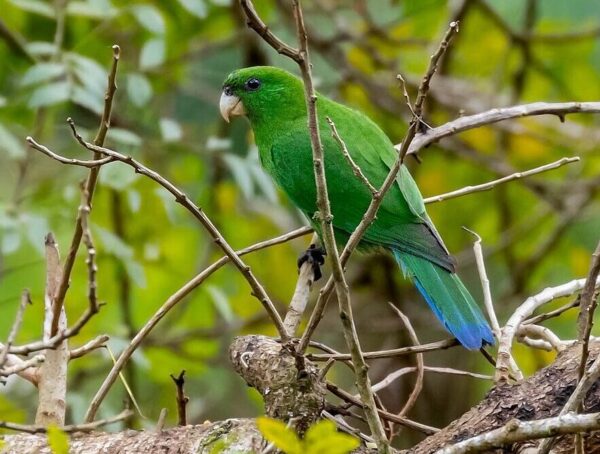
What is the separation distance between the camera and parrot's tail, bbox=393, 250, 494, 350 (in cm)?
282

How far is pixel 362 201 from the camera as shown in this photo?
11.4ft

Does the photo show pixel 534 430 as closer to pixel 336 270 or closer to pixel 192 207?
pixel 336 270

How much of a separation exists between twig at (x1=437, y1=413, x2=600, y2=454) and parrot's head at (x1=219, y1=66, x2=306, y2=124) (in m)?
2.41

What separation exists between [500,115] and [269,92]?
1.26m

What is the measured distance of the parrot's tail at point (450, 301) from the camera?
2818 millimetres

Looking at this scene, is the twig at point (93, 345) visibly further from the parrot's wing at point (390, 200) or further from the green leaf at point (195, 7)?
the green leaf at point (195, 7)

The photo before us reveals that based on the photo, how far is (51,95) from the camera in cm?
365

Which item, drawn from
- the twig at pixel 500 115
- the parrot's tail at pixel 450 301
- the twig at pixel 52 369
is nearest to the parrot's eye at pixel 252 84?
the parrot's tail at pixel 450 301

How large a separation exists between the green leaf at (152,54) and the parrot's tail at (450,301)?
1.33 m

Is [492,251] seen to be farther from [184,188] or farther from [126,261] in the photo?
[126,261]

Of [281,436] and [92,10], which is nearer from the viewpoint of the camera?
[281,436]

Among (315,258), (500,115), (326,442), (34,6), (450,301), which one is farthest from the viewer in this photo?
(34,6)

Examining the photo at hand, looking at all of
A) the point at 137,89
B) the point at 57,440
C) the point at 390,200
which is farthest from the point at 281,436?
the point at 137,89

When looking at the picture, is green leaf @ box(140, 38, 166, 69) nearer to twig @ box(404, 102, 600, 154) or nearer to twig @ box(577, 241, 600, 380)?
twig @ box(404, 102, 600, 154)
